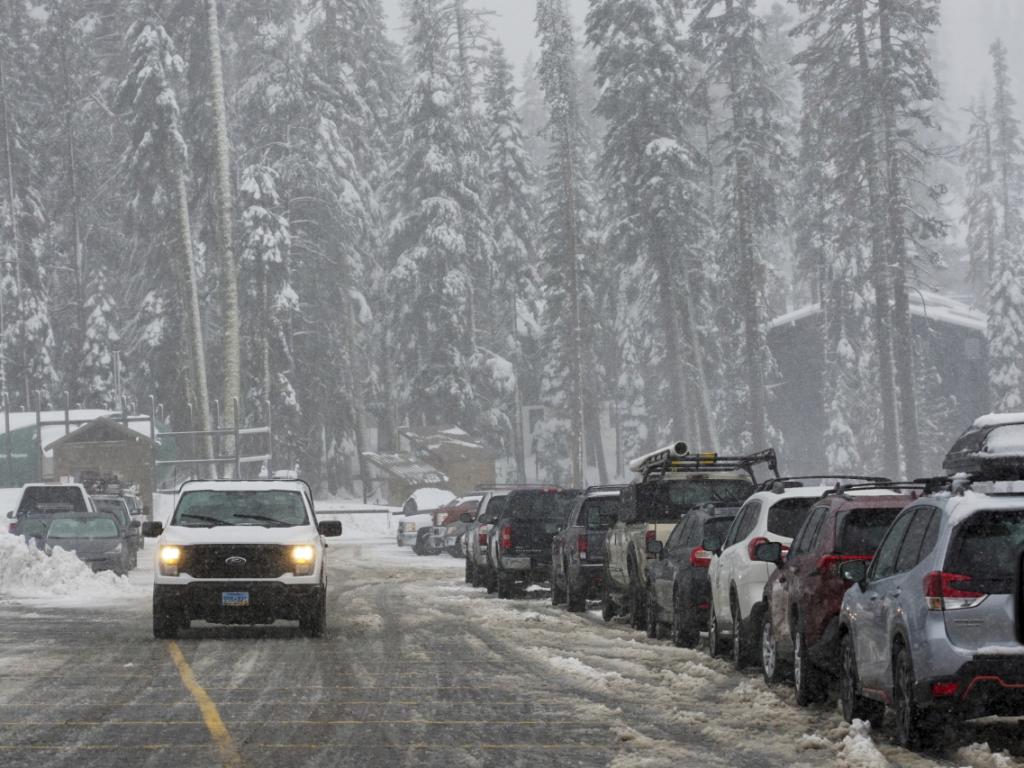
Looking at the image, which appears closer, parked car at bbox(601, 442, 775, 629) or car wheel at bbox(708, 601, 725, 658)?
car wheel at bbox(708, 601, 725, 658)

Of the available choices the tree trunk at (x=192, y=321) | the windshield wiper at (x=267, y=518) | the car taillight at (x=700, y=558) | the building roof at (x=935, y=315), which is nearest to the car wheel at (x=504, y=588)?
the windshield wiper at (x=267, y=518)

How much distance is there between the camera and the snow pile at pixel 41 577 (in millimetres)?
31484

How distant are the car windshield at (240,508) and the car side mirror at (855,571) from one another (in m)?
10.8

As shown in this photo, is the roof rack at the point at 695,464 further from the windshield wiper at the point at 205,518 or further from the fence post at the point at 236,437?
the fence post at the point at 236,437

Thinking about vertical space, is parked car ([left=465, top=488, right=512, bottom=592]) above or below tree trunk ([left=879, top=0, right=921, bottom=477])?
below

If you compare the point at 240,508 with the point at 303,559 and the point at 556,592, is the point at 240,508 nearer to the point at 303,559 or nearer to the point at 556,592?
the point at 303,559

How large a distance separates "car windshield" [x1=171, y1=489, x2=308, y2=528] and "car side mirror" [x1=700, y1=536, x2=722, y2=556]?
6.07 metres

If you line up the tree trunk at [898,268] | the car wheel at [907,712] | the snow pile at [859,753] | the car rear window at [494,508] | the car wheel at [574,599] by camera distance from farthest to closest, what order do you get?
the tree trunk at [898,268]
the car rear window at [494,508]
the car wheel at [574,599]
the car wheel at [907,712]
the snow pile at [859,753]

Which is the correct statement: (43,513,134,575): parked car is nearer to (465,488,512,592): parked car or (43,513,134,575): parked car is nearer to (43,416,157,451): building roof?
(465,488,512,592): parked car

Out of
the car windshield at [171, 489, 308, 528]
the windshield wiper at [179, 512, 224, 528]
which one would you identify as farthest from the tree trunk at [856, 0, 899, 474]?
the windshield wiper at [179, 512, 224, 528]

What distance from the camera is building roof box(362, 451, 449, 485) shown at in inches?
3051

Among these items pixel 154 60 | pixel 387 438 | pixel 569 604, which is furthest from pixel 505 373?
pixel 569 604

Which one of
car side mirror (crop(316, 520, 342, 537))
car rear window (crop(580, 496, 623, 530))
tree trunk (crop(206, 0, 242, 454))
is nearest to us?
car side mirror (crop(316, 520, 342, 537))

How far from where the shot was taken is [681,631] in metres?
19.4
